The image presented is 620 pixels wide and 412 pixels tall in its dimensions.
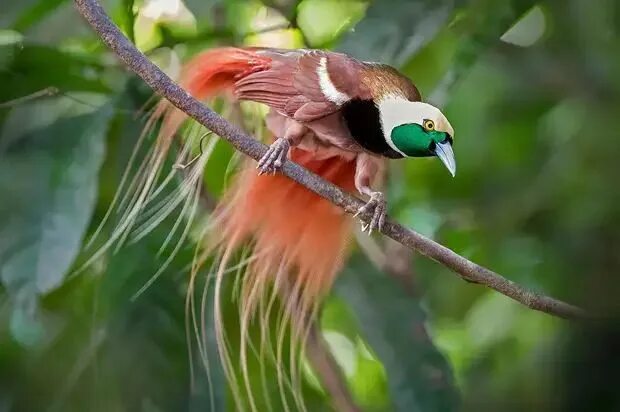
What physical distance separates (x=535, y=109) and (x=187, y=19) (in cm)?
33

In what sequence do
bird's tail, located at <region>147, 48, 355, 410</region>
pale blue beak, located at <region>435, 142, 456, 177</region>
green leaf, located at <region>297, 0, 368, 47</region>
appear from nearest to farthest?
pale blue beak, located at <region>435, 142, 456, 177</region> → bird's tail, located at <region>147, 48, 355, 410</region> → green leaf, located at <region>297, 0, 368, 47</region>

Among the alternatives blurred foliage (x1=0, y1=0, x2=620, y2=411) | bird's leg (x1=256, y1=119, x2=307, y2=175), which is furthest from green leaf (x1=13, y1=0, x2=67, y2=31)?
bird's leg (x1=256, y1=119, x2=307, y2=175)

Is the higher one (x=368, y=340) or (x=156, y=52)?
(x=156, y=52)

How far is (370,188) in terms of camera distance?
0.59 meters

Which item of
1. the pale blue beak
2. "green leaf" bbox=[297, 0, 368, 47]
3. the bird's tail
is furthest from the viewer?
"green leaf" bbox=[297, 0, 368, 47]

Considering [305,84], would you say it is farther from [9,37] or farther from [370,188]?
[9,37]

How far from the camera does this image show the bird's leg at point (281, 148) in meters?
0.53

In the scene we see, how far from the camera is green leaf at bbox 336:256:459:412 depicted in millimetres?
657

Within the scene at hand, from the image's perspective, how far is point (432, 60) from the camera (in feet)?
2.21

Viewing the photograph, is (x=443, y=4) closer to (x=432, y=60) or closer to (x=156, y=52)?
(x=432, y=60)

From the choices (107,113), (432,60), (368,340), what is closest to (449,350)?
(368,340)

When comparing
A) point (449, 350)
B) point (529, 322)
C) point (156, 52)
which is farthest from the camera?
point (156, 52)

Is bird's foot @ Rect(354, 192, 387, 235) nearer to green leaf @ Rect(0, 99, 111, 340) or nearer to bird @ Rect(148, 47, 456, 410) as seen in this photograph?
bird @ Rect(148, 47, 456, 410)

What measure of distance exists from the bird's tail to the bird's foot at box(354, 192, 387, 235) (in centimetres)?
4
